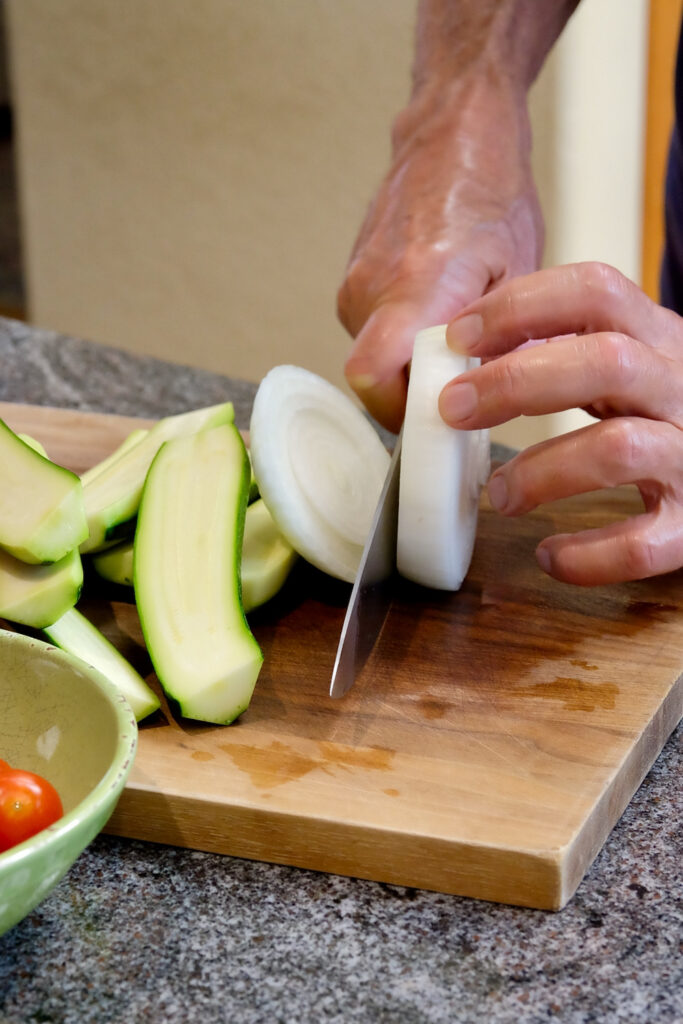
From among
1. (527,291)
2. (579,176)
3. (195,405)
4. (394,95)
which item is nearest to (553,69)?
(579,176)

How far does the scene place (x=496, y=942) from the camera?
2.39 ft

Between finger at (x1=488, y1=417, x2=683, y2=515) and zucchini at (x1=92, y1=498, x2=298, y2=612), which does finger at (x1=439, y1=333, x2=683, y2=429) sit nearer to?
finger at (x1=488, y1=417, x2=683, y2=515)

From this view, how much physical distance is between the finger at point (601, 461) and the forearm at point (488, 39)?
0.73m

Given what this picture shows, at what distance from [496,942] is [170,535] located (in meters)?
0.48

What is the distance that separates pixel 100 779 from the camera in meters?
0.70

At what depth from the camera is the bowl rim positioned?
0.59m

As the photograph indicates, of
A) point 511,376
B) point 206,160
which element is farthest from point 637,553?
point 206,160

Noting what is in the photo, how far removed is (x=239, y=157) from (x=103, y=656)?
11.9ft

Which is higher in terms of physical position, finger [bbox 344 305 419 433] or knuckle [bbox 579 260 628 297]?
knuckle [bbox 579 260 628 297]

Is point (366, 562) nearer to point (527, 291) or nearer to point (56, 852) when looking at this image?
point (527, 291)

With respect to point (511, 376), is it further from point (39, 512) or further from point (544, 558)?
→ point (39, 512)

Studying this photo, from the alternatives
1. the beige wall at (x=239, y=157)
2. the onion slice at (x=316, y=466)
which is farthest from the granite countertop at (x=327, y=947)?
the beige wall at (x=239, y=157)

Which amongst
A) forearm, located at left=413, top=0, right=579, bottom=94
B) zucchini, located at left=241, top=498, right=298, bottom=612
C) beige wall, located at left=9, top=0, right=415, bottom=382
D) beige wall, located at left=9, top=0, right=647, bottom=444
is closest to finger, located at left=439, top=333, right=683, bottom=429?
zucchini, located at left=241, top=498, right=298, bottom=612

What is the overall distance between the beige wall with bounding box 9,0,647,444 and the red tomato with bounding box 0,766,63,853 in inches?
129
